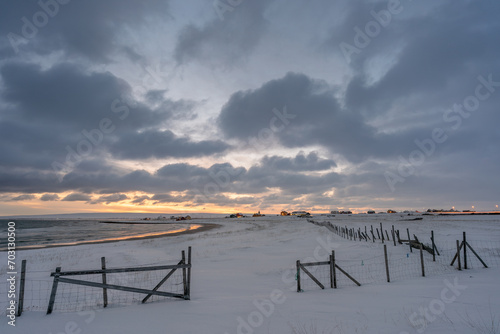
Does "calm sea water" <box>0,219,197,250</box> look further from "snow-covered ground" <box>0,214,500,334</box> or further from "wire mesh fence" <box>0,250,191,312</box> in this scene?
"snow-covered ground" <box>0,214,500,334</box>

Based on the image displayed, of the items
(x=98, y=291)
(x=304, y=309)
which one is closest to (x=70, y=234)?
(x=98, y=291)

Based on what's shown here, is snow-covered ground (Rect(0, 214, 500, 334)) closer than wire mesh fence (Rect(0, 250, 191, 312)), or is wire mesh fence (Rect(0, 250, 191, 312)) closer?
snow-covered ground (Rect(0, 214, 500, 334))

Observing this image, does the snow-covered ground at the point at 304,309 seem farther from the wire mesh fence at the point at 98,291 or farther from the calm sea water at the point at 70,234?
the calm sea water at the point at 70,234

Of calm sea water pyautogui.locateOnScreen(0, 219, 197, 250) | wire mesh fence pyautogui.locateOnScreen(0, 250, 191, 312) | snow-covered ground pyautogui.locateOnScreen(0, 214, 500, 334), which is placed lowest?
calm sea water pyautogui.locateOnScreen(0, 219, 197, 250)

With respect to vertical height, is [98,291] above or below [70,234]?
above

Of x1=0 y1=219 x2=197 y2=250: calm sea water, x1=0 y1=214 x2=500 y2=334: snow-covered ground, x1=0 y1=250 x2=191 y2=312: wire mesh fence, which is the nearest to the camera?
x1=0 y1=214 x2=500 y2=334: snow-covered ground

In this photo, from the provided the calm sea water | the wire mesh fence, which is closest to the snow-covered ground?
the wire mesh fence

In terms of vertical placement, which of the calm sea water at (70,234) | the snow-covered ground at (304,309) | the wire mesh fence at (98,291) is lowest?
the calm sea water at (70,234)

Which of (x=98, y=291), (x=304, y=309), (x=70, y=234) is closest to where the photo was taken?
(x=304, y=309)

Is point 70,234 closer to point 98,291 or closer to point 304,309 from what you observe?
point 98,291

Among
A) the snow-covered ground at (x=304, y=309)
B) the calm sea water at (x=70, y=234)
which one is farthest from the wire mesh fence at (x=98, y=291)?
the calm sea water at (x=70, y=234)

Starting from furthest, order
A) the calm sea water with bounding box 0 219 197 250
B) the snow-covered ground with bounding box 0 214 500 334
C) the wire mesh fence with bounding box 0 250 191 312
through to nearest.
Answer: the calm sea water with bounding box 0 219 197 250 → the wire mesh fence with bounding box 0 250 191 312 → the snow-covered ground with bounding box 0 214 500 334

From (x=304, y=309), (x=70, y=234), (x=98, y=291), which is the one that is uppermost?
(x=304, y=309)

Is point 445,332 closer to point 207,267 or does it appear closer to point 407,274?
point 407,274
